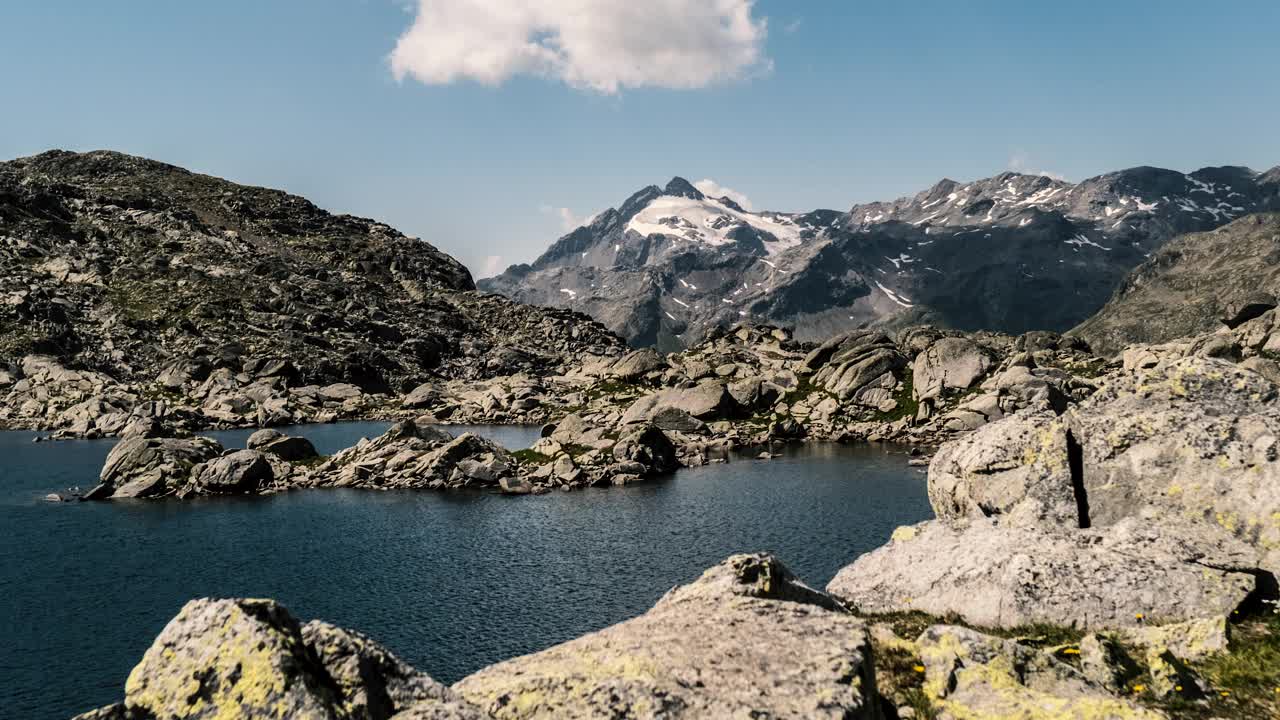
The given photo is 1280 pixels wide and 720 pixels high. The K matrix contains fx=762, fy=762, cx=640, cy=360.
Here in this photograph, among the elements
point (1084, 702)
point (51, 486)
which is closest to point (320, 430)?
point (51, 486)

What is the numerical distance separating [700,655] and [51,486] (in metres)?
119

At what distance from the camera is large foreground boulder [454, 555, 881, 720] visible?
11.5 m

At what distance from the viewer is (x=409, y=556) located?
6650 centimetres

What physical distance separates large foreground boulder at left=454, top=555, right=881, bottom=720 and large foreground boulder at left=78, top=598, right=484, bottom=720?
4.13ft

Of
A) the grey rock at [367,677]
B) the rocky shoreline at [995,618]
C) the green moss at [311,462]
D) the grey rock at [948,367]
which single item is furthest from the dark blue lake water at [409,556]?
the grey rock at [948,367]

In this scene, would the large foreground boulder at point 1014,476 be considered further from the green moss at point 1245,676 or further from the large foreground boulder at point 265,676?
the large foreground boulder at point 265,676

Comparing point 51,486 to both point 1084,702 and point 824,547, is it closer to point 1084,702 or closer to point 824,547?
point 824,547

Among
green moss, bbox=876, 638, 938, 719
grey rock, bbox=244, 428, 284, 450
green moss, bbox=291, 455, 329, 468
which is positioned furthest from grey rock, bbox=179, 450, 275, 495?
green moss, bbox=876, 638, 938, 719

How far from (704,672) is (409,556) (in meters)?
59.4

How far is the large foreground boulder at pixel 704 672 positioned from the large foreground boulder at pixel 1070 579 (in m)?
11.6

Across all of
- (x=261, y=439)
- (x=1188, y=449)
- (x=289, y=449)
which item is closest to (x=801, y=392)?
(x=289, y=449)

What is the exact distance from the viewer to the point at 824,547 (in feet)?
212

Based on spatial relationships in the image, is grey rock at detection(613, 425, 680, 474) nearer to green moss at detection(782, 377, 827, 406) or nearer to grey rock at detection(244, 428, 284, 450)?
green moss at detection(782, 377, 827, 406)

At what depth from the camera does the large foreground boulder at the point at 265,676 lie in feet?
35.5
